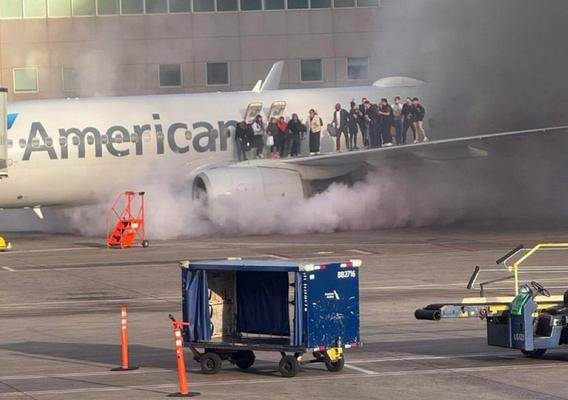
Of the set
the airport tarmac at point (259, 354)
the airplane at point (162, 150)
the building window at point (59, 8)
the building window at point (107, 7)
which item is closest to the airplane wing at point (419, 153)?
the airplane at point (162, 150)

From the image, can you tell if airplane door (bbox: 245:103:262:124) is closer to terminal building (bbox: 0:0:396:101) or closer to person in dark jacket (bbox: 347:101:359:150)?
person in dark jacket (bbox: 347:101:359:150)

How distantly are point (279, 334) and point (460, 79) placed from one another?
26.7m

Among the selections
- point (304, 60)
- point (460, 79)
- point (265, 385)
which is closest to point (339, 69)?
point (304, 60)

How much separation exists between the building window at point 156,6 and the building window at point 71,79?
3928 mm

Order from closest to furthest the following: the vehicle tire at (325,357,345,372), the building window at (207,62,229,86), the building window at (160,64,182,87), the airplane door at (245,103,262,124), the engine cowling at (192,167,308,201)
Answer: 1. the vehicle tire at (325,357,345,372)
2. the engine cowling at (192,167,308,201)
3. the airplane door at (245,103,262,124)
4. the building window at (160,64,182,87)
5. the building window at (207,62,229,86)

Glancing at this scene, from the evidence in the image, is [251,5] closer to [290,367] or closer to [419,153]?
[419,153]

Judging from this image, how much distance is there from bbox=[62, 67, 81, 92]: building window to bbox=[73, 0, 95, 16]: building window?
2334 mm

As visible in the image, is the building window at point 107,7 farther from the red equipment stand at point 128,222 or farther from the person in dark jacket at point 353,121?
the red equipment stand at point 128,222

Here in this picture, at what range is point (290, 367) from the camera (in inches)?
629

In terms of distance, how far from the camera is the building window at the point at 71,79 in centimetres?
5506

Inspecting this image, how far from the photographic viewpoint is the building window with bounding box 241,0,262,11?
185ft

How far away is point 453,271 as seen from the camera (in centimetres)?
2753

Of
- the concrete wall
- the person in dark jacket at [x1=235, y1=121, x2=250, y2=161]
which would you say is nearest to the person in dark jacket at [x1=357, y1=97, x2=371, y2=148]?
the person in dark jacket at [x1=235, y1=121, x2=250, y2=161]

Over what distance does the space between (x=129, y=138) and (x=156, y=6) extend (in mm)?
17799
